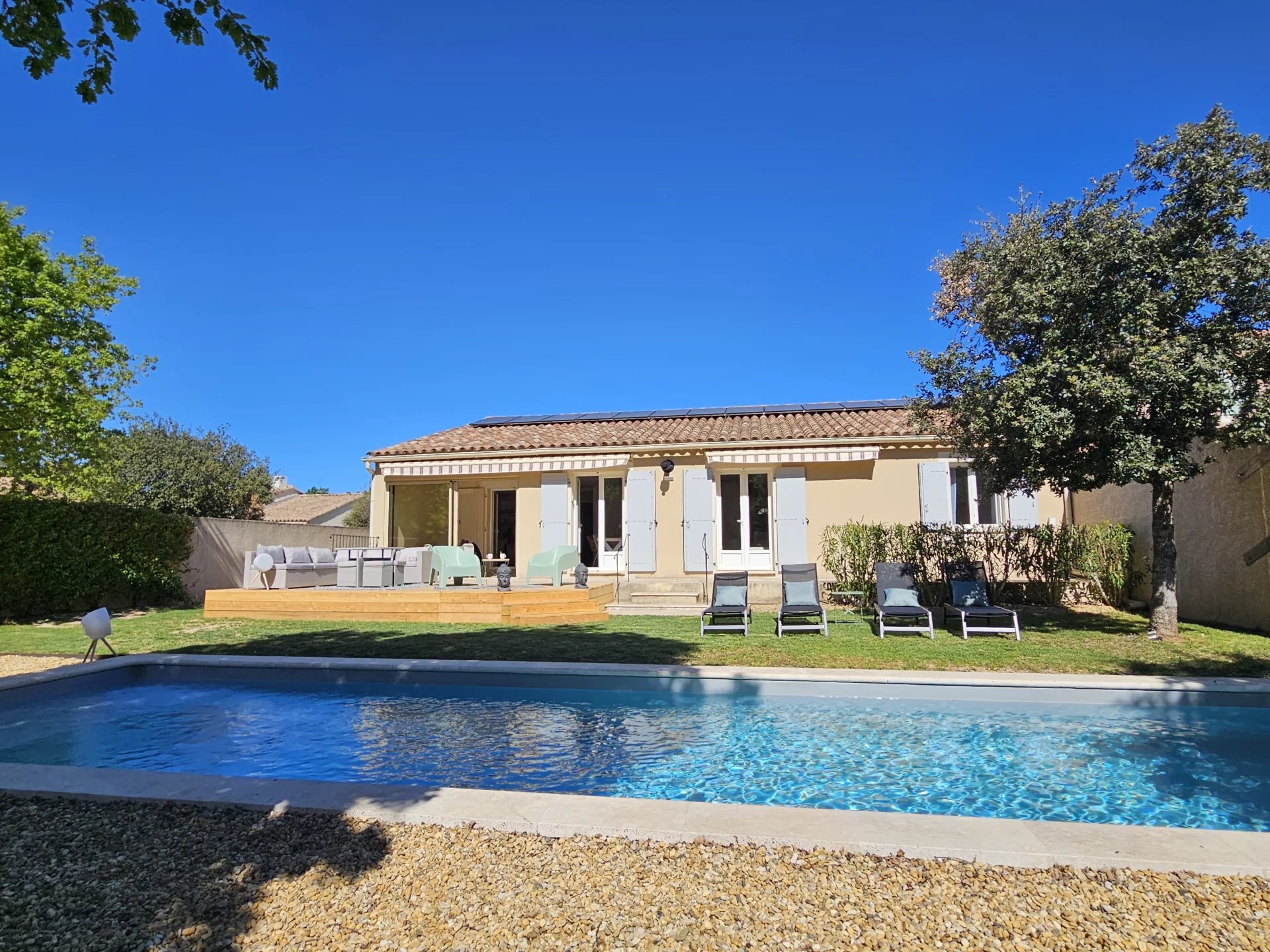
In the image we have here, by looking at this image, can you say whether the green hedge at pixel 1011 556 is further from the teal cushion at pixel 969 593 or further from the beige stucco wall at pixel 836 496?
the teal cushion at pixel 969 593

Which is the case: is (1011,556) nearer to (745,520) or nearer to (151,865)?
(745,520)

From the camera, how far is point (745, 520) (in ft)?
73.0

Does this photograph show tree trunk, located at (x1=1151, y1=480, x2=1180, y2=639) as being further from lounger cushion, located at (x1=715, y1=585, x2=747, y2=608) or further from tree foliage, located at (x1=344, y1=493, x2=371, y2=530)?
tree foliage, located at (x1=344, y1=493, x2=371, y2=530)

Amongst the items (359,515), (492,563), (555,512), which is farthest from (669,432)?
(359,515)

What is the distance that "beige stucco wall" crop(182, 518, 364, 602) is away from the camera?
24.6 meters

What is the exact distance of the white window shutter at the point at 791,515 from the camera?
21.2m

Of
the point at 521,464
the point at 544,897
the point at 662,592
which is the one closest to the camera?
the point at 544,897

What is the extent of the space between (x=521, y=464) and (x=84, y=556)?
12.6 metres

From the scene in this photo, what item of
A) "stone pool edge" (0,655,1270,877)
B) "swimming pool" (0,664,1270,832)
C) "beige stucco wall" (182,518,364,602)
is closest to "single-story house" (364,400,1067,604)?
"beige stucco wall" (182,518,364,602)

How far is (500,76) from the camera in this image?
17891mm

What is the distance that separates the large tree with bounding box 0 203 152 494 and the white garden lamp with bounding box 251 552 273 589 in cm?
651

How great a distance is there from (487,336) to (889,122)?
16606 mm

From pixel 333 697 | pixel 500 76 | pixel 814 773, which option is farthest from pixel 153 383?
pixel 814 773

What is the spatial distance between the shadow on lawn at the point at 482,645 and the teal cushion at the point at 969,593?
6.14 m
